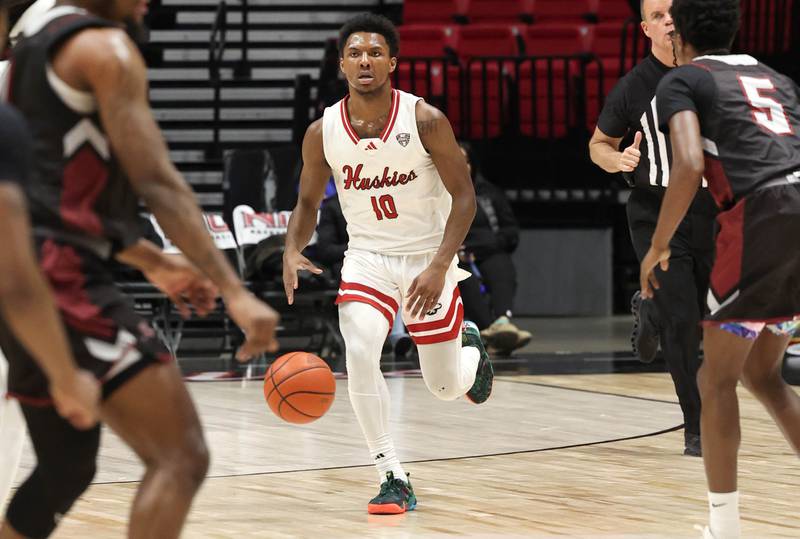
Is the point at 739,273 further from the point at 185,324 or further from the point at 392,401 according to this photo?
the point at 185,324

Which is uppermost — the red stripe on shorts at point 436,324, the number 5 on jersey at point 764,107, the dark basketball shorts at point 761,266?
the number 5 on jersey at point 764,107

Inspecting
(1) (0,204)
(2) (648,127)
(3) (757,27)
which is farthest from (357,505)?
(3) (757,27)

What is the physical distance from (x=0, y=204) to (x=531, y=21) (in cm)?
1334

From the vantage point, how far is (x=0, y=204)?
8.30 feet

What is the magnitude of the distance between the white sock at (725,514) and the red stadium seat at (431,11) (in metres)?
11.8

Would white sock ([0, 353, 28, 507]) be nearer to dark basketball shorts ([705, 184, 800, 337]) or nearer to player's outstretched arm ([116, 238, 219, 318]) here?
player's outstretched arm ([116, 238, 219, 318])

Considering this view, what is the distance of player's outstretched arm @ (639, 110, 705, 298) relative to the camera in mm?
4039

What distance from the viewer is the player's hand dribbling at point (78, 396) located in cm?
276

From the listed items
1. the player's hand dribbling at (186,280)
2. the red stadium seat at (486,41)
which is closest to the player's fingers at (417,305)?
the player's hand dribbling at (186,280)

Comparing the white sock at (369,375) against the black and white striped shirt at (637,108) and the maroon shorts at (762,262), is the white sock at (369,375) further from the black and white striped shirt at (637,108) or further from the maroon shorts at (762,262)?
the black and white striped shirt at (637,108)

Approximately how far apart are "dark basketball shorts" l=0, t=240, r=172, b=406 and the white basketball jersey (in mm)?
2425

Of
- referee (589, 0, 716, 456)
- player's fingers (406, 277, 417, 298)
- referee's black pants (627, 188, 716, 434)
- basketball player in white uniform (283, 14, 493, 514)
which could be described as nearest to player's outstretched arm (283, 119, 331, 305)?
basketball player in white uniform (283, 14, 493, 514)

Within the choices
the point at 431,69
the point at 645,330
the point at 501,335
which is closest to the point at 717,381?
the point at 645,330

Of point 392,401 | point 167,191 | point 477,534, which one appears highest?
point 167,191
